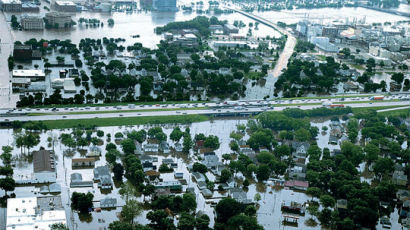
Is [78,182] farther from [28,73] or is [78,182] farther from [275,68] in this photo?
[275,68]

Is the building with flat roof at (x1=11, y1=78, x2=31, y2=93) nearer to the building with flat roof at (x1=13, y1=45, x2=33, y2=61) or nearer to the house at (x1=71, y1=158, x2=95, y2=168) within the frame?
the building with flat roof at (x1=13, y1=45, x2=33, y2=61)

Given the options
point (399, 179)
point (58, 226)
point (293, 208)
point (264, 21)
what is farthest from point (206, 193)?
point (264, 21)

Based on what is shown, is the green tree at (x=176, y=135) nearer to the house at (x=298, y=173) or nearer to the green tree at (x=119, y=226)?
the house at (x=298, y=173)

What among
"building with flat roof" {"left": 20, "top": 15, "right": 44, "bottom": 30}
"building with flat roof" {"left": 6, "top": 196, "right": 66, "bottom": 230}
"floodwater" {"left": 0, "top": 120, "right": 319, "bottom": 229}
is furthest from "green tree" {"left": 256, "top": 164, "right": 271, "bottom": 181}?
"building with flat roof" {"left": 20, "top": 15, "right": 44, "bottom": 30}

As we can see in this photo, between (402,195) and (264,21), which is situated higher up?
(264,21)

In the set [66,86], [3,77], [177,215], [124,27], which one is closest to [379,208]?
[177,215]

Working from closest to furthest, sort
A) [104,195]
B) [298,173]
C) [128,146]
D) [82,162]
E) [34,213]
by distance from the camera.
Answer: [34,213], [104,195], [298,173], [82,162], [128,146]
